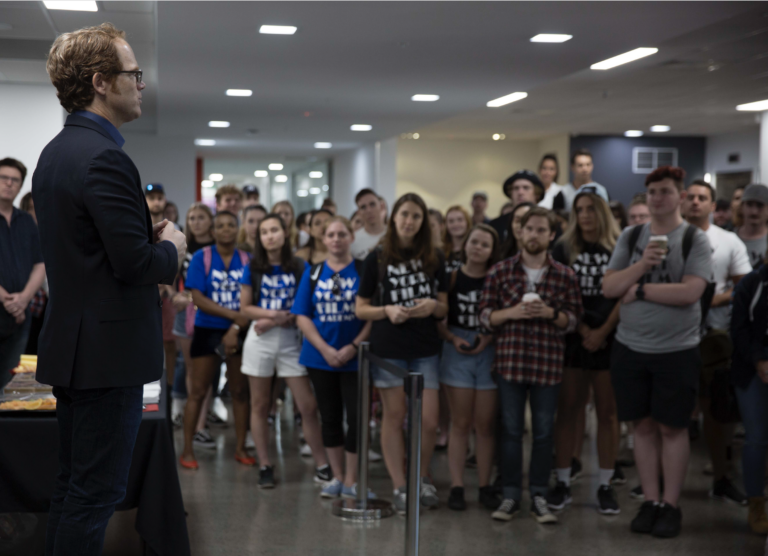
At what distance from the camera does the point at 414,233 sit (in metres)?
3.77

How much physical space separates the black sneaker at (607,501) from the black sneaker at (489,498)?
1.72ft

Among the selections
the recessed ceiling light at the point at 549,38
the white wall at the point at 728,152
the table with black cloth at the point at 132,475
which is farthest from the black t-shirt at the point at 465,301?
the white wall at the point at 728,152

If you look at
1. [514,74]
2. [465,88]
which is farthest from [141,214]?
[465,88]

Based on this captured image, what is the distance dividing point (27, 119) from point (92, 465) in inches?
156

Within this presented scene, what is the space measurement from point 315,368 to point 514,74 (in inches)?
155

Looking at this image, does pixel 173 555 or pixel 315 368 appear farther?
pixel 315 368

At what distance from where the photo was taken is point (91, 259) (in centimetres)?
164

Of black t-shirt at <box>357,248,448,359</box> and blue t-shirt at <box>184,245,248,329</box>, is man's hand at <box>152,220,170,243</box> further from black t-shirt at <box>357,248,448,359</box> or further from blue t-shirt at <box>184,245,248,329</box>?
blue t-shirt at <box>184,245,248,329</box>

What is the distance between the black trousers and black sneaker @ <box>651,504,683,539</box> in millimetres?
1542

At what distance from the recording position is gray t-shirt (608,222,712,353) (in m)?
3.41

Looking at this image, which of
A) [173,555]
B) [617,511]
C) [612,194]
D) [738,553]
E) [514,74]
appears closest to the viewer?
[173,555]

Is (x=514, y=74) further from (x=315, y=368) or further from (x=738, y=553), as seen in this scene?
(x=738, y=553)

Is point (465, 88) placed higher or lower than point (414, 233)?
higher

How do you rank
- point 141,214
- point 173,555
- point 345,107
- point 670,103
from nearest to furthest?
point 141,214 → point 173,555 → point 345,107 → point 670,103
